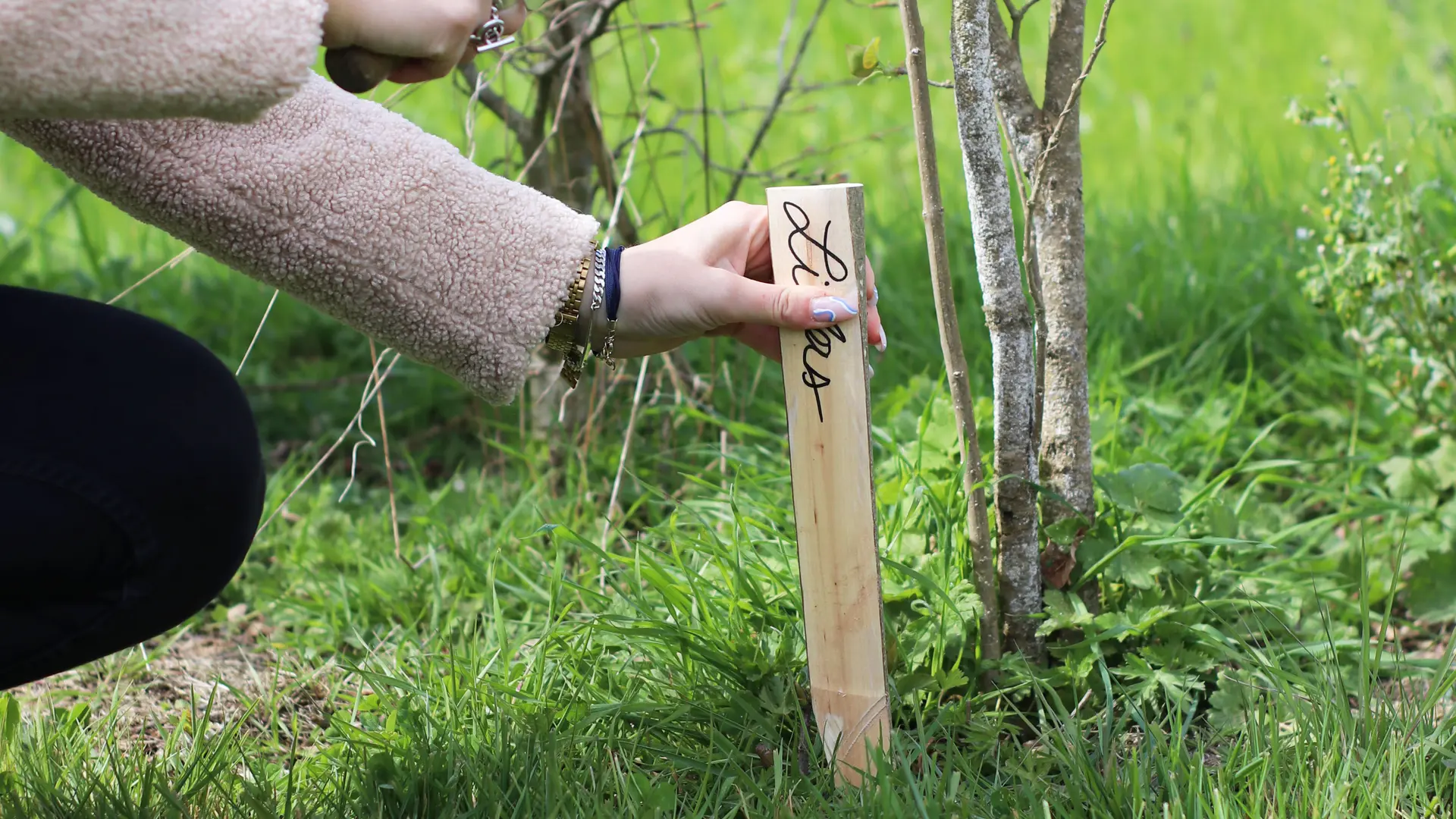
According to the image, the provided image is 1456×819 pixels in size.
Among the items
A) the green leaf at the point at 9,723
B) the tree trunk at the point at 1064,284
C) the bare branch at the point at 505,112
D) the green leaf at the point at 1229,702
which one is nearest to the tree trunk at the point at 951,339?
the tree trunk at the point at 1064,284

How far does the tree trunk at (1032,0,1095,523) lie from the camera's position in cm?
160

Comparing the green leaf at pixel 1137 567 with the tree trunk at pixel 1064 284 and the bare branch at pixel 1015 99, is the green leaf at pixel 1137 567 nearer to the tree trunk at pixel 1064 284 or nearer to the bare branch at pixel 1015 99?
the tree trunk at pixel 1064 284

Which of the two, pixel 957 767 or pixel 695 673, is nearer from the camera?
pixel 957 767

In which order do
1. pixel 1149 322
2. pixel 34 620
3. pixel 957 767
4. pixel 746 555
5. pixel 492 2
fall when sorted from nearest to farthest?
1. pixel 34 620
2. pixel 492 2
3. pixel 957 767
4. pixel 746 555
5. pixel 1149 322

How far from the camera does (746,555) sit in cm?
189

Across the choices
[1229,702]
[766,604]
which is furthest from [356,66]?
[1229,702]

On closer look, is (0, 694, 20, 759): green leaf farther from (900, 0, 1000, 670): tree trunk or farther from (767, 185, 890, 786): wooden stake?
(900, 0, 1000, 670): tree trunk

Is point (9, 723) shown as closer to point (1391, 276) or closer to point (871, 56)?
point (871, 56)

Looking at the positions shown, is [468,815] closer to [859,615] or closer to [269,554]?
[859,615]

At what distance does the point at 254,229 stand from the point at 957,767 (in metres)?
1.04

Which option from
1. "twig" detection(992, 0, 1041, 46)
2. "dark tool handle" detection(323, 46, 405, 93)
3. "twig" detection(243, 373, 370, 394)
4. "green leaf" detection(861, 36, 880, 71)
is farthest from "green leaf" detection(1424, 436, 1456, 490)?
"twig" detection(243, 373, 370, 394)

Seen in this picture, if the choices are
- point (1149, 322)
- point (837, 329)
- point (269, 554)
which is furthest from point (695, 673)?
point (1149, 322)


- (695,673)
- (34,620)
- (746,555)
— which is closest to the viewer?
(34,620)

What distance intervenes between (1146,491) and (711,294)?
76cm
